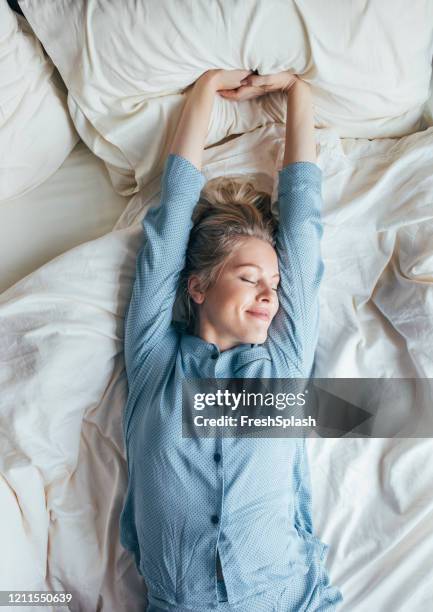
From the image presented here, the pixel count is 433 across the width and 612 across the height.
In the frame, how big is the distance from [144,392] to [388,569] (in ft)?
1.70

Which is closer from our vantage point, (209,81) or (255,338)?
(255,338)

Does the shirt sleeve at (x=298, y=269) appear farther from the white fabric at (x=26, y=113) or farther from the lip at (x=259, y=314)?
the white fabric at (x=26, y=113)

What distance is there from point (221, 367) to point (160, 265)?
0.22 metres

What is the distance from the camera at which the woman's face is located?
1.08 metres

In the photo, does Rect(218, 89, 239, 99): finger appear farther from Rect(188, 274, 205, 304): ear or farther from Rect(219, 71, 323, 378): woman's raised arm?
Rect(188, 274, 205, 304): ear

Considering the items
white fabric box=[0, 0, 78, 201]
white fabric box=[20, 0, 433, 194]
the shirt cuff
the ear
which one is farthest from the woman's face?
white fabric box=[0, 0, 78, 201]

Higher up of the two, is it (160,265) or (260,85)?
(260,85)

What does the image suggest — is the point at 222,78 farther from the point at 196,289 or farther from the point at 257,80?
the point at 196,289

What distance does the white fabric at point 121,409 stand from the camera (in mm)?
1057

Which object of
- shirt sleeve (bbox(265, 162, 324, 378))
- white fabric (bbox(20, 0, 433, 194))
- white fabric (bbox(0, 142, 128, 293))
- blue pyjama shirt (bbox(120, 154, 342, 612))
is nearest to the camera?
blue pyjama shirt (bbox(120, 154, 342, 612))

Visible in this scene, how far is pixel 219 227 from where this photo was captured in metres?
1.15

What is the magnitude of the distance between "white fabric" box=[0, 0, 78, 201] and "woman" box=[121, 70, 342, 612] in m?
0.30

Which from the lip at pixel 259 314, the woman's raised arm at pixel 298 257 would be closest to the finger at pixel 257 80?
the woman's raised arm at pixel 298 257

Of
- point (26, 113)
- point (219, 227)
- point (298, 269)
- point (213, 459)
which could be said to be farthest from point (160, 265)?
point (26, 113)
